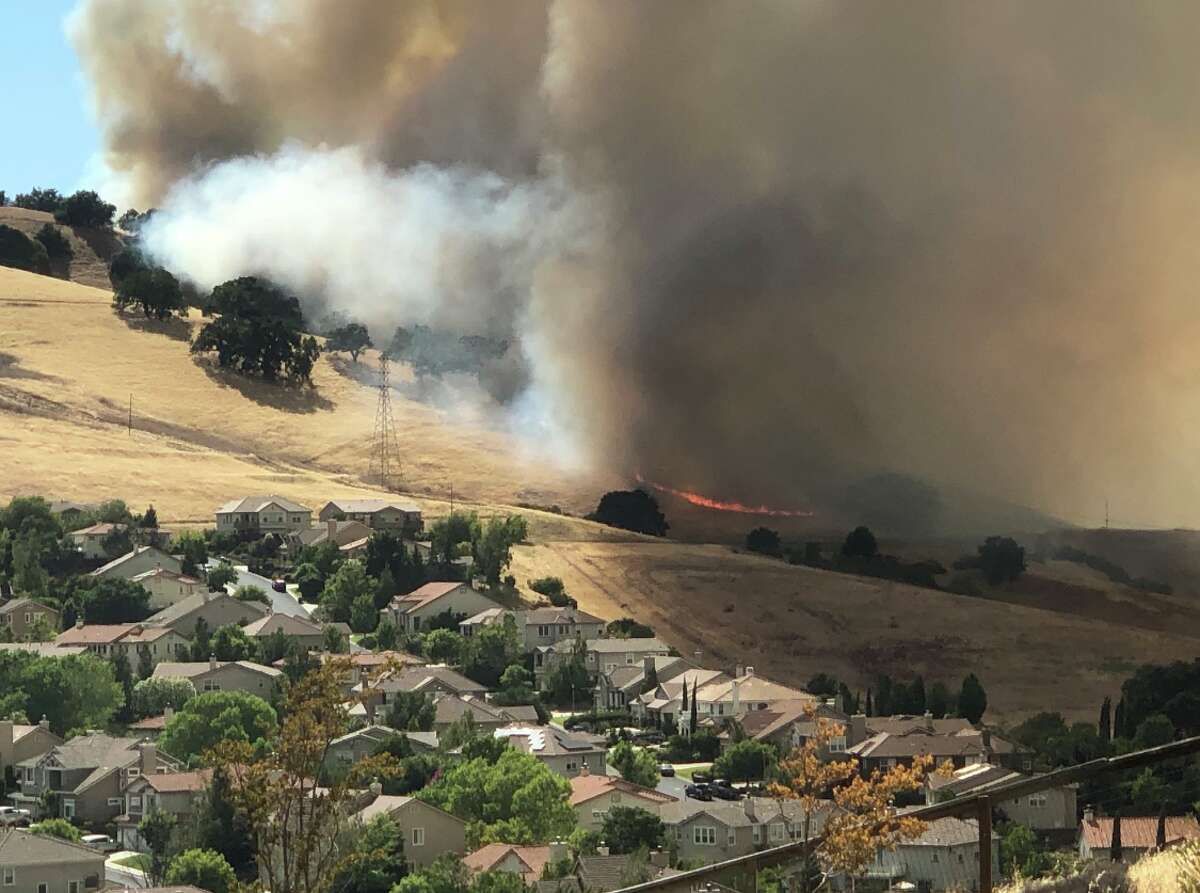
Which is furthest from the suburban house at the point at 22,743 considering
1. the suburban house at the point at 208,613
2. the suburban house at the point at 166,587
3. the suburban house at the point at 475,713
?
the suburban house at the point at 166,587

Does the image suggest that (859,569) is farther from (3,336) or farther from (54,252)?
(54,252)

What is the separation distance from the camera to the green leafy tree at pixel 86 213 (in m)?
145

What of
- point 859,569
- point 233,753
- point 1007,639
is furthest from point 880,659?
point 233,753

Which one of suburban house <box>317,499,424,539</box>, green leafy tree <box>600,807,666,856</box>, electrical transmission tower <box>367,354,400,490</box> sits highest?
electrical transmission tower <box>367,354,400,490</box>

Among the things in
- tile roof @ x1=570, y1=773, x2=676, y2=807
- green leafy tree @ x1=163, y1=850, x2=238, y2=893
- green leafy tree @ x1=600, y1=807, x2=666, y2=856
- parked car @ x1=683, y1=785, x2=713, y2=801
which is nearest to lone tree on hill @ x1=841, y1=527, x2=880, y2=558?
parked car @ x1=683, y1=785, x2=713, y2=801

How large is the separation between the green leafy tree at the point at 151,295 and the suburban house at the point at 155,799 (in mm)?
70131

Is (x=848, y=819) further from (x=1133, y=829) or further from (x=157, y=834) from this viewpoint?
(x=157, y=834)

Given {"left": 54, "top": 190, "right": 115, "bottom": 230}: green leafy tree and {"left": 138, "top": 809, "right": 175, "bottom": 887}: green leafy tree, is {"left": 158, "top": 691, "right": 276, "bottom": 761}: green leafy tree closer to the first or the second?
{"left": 138, "top": 809, "right": 175, "bottom": 887}: green leafy tree

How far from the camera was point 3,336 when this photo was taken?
356 feet

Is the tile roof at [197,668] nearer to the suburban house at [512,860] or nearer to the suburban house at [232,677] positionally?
the suburban house at [232,677]

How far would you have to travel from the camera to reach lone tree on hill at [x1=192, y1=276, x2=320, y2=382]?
10812 cm

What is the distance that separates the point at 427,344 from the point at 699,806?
75511mm

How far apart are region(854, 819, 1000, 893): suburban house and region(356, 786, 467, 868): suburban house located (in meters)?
11.8

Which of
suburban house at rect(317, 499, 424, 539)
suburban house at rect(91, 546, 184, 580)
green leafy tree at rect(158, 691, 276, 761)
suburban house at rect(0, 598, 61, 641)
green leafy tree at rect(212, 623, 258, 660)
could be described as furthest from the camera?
suburban house at rect(317, 499, 424, 539)
